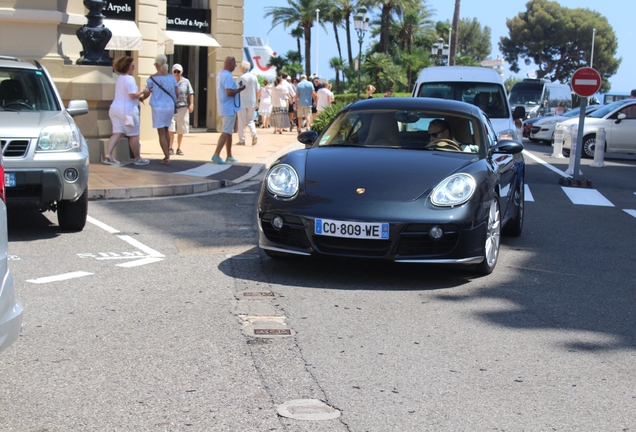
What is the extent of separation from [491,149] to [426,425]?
4.23m

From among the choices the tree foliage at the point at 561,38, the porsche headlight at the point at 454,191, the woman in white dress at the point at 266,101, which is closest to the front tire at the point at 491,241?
the porsche headlight at the point at 454,191

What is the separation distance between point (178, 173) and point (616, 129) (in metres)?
14.0

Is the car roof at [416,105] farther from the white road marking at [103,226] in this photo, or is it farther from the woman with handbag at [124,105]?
the woman with handbag at [124,105]

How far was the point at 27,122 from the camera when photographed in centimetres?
850

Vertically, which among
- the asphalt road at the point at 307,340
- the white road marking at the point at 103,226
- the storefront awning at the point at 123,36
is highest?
the storefront awning at the point at 123,36

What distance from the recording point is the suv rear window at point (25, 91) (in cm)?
914

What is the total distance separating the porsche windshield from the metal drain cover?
3818 mm

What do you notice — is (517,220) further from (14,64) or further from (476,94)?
(476,94)

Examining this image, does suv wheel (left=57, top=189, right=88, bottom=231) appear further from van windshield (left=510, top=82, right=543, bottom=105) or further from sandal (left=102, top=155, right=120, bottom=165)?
van windshield (left=510, top=82, right=543, bottom=105)

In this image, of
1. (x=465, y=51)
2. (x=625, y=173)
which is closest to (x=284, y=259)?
(x=625, y=173)

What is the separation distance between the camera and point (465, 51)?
127m

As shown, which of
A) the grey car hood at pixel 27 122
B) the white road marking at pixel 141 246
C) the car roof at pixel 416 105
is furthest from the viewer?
the grey car hood at pixel 27 122

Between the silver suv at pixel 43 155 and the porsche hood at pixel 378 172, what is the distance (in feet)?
8.25

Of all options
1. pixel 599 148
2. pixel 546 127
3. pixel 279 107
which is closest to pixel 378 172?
pixel 599 148
